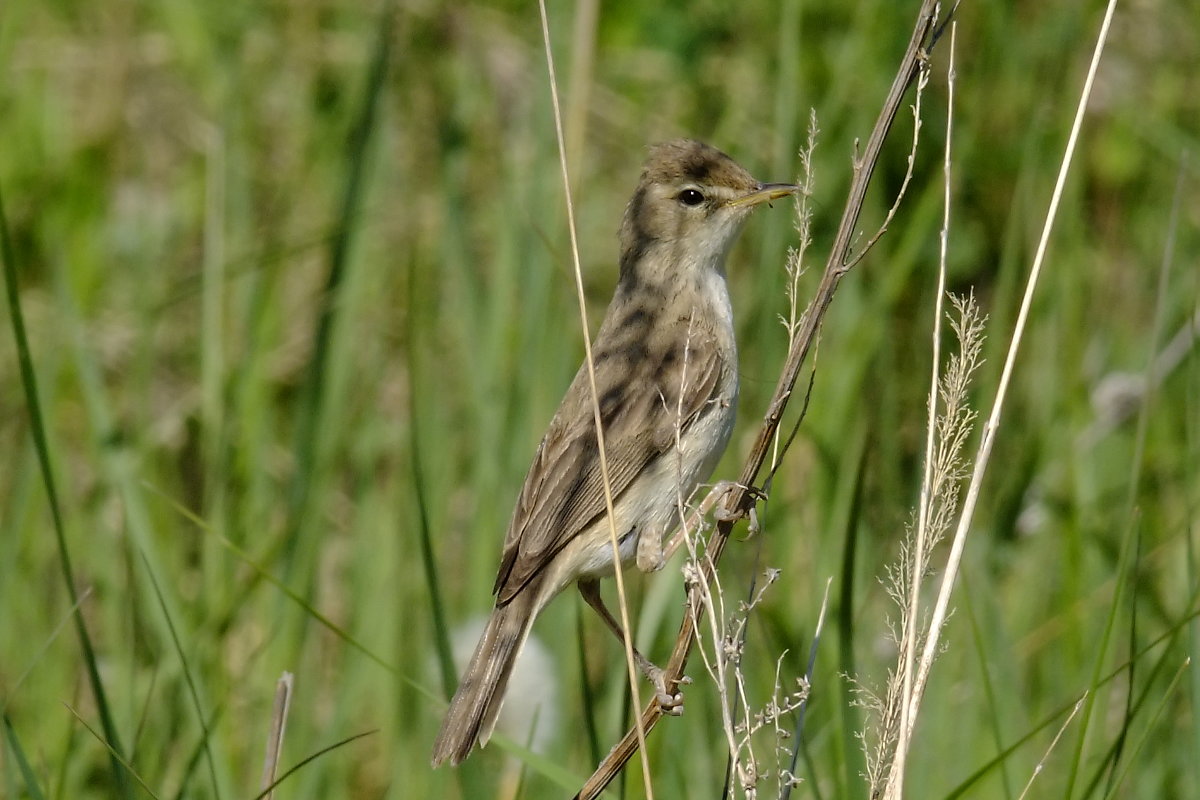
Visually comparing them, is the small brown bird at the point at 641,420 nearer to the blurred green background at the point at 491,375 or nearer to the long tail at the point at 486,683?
the long tail at the point at 486,683

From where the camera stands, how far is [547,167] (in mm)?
5344

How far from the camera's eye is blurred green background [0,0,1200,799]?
363 cm

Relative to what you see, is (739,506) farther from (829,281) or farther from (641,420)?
(641,420)

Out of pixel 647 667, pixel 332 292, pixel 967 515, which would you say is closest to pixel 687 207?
pixel 332 292

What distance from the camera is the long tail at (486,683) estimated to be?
9.39 ft

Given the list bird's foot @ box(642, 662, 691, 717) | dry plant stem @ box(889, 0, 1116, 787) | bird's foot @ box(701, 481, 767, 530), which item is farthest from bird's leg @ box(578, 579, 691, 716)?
dry plant stem @ box(889, 0, 1116, 787)

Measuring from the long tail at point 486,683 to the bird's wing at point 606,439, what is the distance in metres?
0.05

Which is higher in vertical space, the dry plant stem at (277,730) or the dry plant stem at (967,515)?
the dry plant stem at (967,515)

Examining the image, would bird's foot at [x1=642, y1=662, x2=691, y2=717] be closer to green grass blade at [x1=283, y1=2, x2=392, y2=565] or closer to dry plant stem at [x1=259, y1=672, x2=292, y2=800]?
dry plant stem at [x1=259, y1=672, x2=292, y2=800]

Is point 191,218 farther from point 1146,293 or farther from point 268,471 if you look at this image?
point 1146,293

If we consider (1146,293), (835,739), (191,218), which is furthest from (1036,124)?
(191,218)

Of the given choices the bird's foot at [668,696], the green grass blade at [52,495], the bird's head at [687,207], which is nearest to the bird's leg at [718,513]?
the bird's foot at [668,696]

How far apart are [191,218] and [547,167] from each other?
90.3 inches

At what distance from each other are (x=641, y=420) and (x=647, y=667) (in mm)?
619
